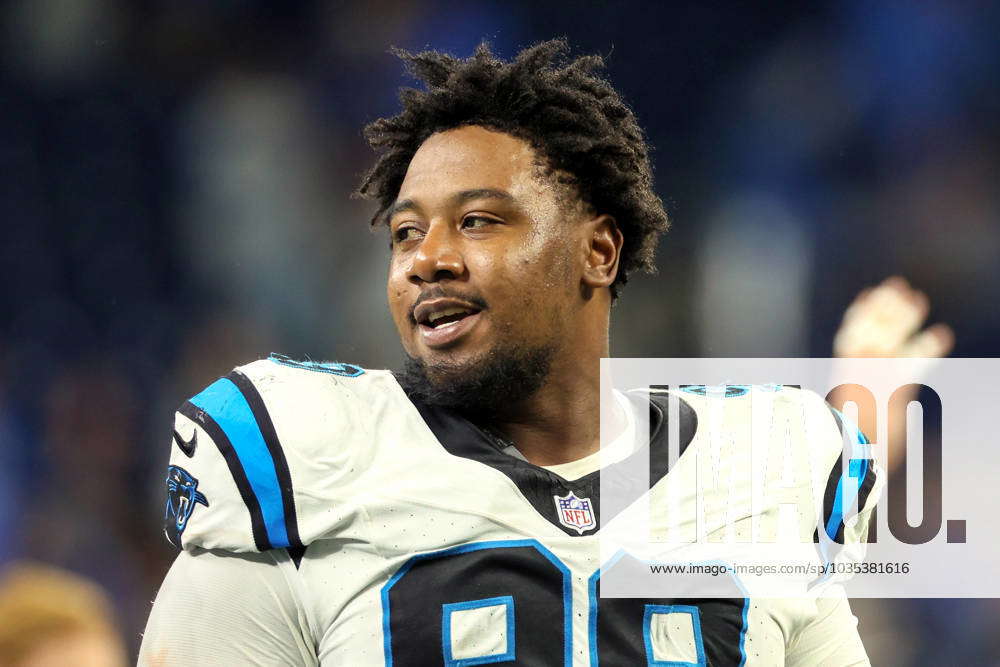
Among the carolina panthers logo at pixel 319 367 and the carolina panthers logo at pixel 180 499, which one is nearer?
the carolina panthers logo at pixel 180 499

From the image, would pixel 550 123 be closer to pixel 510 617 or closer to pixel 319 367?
pixel 319 367

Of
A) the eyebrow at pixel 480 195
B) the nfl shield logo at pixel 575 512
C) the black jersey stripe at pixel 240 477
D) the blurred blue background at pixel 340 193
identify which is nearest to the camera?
the black jersey stripe at pixel 240 477

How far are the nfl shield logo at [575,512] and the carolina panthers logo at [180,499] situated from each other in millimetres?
398

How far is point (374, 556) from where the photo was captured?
1131mm

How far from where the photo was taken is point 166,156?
2406 millimetres

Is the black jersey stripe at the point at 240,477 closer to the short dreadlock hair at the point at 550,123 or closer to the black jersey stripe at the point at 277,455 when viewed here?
the black jersey stripe at the point at 277,455

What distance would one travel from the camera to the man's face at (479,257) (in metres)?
1.28

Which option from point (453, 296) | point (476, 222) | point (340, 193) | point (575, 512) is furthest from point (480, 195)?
point (340, 193)

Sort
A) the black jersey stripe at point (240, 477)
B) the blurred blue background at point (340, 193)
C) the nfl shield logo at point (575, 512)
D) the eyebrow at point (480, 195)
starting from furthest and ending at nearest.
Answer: the blurred blue background at point (340, 193)
the eyebrow at point (480, 195)
the nfl shield logo at point (575, 512)
the black jersey stripe at point (240, 477)

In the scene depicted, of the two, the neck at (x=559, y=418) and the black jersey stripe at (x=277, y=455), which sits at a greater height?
the neck at (x=559, y=418)

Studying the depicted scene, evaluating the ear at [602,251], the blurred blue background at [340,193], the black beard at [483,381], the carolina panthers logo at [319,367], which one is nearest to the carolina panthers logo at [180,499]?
the carolina panthers logo at [319,367]

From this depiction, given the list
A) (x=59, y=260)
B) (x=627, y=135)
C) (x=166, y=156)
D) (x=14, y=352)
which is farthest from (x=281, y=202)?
(x=627, y=135)

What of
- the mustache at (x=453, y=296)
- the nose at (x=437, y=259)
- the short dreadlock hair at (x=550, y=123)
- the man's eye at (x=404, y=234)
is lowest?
the mustache at (x=453, y=296)

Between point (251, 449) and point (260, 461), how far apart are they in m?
0.02
